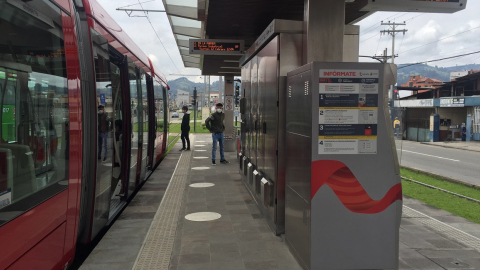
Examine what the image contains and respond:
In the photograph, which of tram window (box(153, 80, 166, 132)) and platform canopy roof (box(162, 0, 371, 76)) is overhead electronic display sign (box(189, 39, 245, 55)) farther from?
tram window (box(153, 80, 166, 132))

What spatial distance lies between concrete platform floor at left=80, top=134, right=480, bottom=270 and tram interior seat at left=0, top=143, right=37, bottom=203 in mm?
1871

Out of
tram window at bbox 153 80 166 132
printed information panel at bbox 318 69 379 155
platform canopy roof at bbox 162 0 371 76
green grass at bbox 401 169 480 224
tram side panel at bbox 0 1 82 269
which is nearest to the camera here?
tram side panel at bbox 0 1 82 269

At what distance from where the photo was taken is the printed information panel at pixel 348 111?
404 centimetres

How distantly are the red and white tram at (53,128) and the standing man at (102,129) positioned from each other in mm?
12

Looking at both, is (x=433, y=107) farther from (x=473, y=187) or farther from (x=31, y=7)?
(x=31, y=7)

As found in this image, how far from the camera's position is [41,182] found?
10.3ft

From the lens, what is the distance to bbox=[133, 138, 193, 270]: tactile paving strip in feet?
15.1

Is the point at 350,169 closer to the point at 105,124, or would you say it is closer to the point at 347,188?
the point at 347,188

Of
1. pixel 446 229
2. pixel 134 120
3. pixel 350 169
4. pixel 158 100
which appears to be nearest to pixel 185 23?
pixel 158 100

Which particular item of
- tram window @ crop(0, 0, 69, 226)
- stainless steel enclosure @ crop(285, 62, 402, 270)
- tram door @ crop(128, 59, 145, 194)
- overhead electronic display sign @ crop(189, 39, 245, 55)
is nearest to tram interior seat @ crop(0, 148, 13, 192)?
tram window @ crop(0, 0, 69, 226)

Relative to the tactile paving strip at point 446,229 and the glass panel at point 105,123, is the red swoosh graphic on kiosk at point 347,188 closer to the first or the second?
the tactile paving strip at point 446,229

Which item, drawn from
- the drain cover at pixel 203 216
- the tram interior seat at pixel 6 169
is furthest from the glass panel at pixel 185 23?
the tram interior seat at pixel 6 169

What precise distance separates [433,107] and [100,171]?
35.6 metres

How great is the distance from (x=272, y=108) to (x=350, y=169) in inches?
74.7
